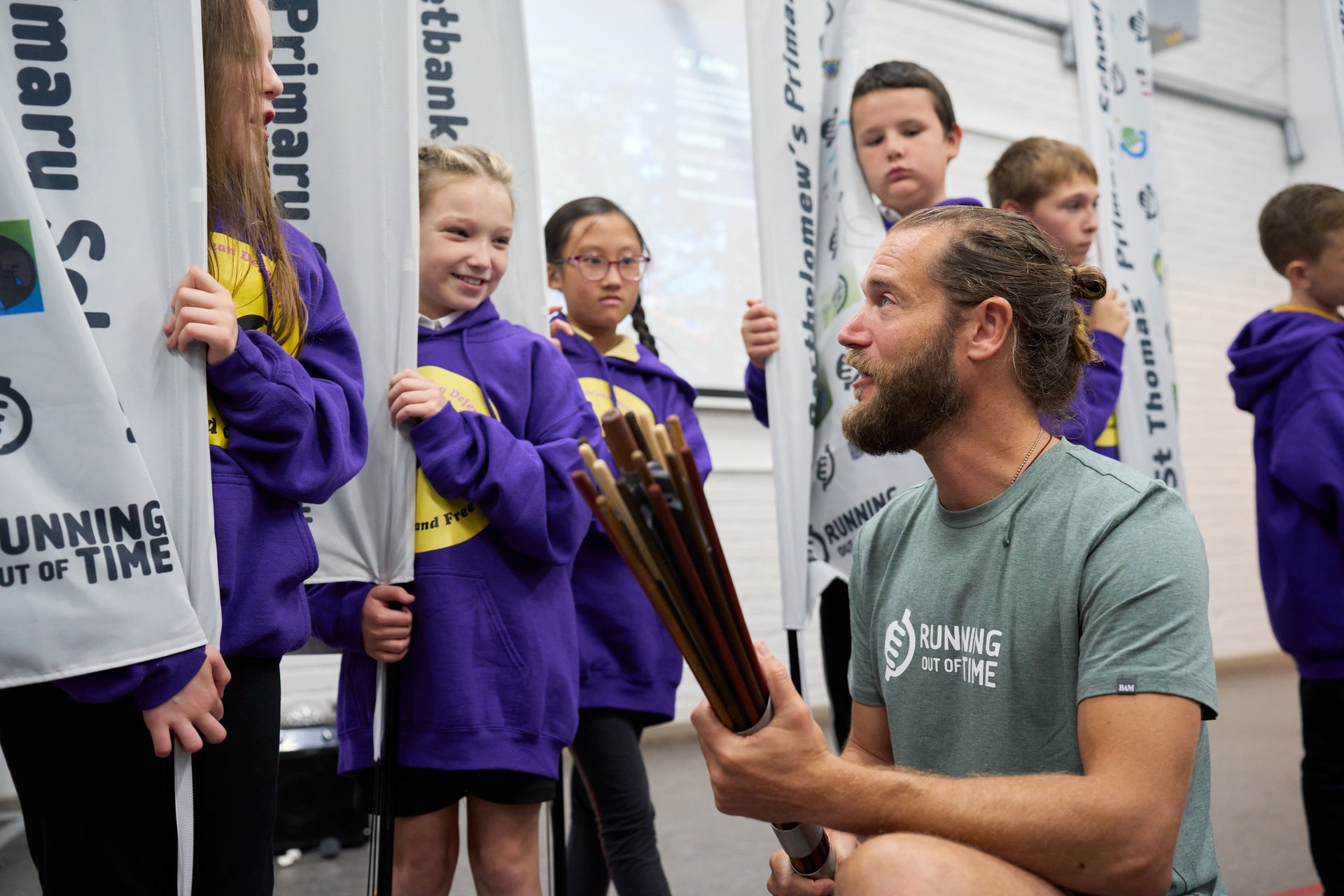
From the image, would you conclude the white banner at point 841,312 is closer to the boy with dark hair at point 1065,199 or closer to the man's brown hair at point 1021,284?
the boy with dark hair at point 1065,199

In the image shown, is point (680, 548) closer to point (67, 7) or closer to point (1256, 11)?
point (67, 7)

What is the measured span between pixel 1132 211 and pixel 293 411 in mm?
2383

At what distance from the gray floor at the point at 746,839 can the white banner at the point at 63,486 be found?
1.70 metres

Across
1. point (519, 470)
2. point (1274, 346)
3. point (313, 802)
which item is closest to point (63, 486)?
point (519, 470)

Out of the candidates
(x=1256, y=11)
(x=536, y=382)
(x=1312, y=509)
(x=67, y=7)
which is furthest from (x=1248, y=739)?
(x=1256, y=11)

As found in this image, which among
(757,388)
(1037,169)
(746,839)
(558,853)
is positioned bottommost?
(746,839)

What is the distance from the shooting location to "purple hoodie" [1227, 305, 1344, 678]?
7.59ft

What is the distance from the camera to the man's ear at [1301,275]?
256cm

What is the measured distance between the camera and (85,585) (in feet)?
3.66

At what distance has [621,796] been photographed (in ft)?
6.48

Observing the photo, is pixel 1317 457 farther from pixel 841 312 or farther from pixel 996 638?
pixel 996 638

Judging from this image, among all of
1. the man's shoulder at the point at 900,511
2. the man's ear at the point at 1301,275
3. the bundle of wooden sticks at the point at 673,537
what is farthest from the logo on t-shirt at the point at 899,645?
the man's ear at the point at 1301,275

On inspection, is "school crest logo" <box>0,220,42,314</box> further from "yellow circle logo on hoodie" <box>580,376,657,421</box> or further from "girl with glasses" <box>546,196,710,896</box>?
"yellow circle logo on hoodie" <box>580,376,657,421</box>

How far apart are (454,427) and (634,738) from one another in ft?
2.59
